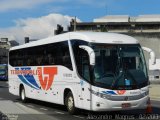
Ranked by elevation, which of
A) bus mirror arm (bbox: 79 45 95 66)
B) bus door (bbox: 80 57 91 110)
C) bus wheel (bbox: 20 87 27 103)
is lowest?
bus wheel (bbox: 20 87 27 103)

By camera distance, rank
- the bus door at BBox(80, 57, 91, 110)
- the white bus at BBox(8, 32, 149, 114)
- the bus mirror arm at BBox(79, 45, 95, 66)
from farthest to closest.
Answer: the bus door at BBox(80, 57, 91, 110) → the white bus at BBox(8, 32, 149, 114) → the bus mirror arm at BBox(79, 45, 95, 66)

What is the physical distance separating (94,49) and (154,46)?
44.3 m

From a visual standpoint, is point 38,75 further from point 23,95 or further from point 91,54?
point 91,54

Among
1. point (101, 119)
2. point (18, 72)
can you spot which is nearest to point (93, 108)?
point (101, 119)

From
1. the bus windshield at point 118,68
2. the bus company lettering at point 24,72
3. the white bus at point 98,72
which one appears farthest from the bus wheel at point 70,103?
the bus company lettering at point 24,72

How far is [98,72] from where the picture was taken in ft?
50.1

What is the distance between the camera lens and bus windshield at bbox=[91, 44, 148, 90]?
50.0 ft

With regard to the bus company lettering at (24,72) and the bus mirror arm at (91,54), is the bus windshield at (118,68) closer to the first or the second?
the bus mirror arm at (91,54)

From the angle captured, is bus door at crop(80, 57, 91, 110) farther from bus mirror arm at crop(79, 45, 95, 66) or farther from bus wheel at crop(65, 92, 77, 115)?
bus wheel at crop(65, 92, 77, 115)

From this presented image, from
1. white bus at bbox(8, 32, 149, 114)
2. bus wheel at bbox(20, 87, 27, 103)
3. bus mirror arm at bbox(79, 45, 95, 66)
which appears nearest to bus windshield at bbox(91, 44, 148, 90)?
white bus at bbox(8, 32, 149, 114)

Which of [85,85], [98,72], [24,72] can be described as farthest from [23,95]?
[98,72]

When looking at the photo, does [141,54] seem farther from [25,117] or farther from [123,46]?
[25,117]

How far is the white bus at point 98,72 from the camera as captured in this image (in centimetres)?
1516

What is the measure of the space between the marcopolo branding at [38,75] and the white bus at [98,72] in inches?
11.6
